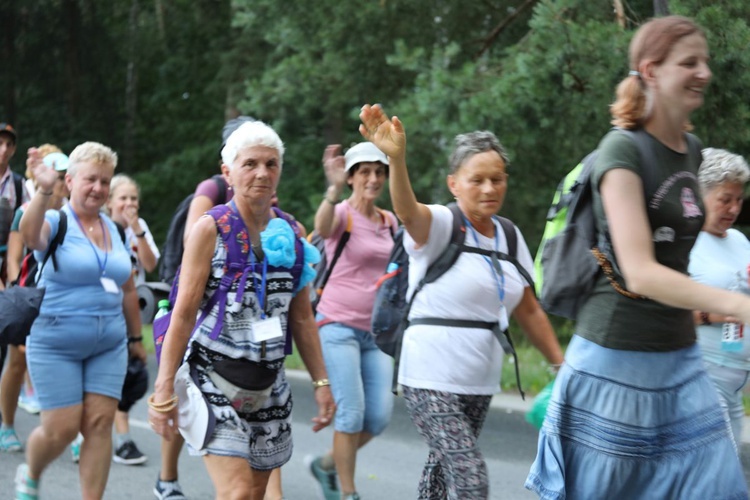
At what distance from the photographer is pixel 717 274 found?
5.05m

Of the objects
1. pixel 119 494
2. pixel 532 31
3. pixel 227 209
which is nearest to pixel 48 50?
pixel 532 31

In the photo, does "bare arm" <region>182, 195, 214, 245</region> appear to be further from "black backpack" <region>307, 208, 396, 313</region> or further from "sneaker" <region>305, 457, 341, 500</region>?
"sneaker" <region>305, 457, 341, 500</region>

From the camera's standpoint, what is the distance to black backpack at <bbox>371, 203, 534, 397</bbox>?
469cm

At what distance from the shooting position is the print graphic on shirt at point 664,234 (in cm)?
321

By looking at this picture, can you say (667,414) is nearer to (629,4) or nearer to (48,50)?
(629,4)

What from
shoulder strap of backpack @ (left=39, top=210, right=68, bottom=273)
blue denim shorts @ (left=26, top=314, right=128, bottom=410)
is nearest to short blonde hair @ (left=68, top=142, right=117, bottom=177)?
shoulder strap of backpack @ (left=39, top=210, right=68, bottom=273)

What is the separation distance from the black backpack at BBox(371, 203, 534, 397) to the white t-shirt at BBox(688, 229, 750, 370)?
786 mm

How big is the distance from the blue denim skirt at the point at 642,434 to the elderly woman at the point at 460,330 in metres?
1.16

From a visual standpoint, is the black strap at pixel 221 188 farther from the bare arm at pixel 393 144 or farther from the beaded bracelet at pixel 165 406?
the beaded bracelet at pixel 165 406

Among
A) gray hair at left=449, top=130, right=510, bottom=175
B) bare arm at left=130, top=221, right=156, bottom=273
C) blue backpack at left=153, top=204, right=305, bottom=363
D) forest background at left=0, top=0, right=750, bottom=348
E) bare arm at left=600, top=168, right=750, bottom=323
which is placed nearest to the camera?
bare arm at left=600, top=168, right=750, bottom=323

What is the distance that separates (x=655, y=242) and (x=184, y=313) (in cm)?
177

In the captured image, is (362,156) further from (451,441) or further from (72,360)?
(451,441)

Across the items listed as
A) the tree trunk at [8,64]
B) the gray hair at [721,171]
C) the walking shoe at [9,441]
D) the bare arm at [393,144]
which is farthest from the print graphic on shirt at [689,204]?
the tree trunk at [8,64]

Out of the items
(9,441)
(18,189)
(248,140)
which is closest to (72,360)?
(248,140)
